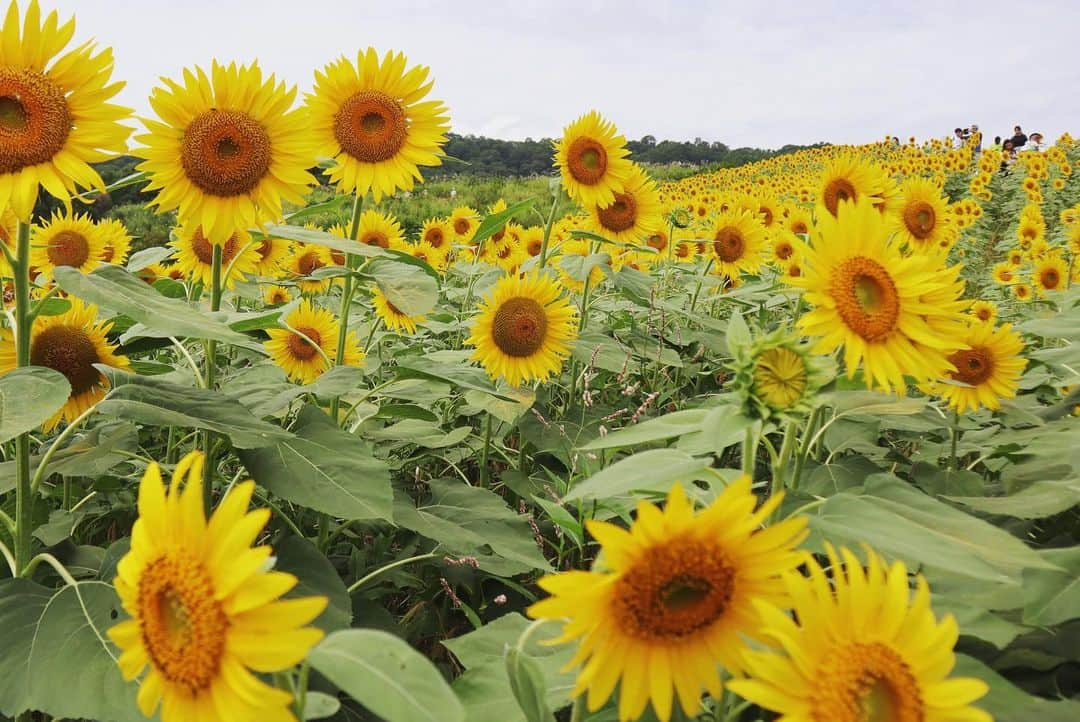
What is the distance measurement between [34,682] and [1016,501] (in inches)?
76.4

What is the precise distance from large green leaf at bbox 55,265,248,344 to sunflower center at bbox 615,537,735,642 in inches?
39.7

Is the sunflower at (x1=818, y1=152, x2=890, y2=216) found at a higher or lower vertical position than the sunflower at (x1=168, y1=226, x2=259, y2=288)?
higher

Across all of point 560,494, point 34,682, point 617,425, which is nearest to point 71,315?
point 34,682

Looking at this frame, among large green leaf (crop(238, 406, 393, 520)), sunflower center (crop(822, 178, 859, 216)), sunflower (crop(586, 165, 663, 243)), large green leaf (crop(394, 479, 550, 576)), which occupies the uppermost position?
sunflower center (crop(822, 178, 859, 216))

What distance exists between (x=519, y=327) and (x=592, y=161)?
1.15 metres

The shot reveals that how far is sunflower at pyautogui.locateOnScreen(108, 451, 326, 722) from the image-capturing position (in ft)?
2.59

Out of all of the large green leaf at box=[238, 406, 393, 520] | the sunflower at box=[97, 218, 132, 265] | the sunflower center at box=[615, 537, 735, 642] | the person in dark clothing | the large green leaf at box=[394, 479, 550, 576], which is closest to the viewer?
the sunflower center at box=[615, 537, 735, 642]

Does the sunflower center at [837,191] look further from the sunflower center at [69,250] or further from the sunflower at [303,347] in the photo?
the sunflower center at [69,250]

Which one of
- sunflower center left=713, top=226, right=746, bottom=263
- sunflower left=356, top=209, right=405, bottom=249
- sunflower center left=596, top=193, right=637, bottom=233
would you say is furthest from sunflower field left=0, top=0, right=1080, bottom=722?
sunflower center left=713, top=226, right=746, bottom=263

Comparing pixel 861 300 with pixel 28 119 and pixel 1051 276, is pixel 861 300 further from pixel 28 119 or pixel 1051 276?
pixel 1051 276

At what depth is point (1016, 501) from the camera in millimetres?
1593

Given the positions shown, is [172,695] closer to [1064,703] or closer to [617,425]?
[1064,703]

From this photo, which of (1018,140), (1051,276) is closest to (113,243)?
(1051,276)

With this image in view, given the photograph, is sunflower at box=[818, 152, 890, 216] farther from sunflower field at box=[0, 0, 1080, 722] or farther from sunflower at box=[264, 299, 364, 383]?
sunflower at box=[264, 299, 364, 383]
